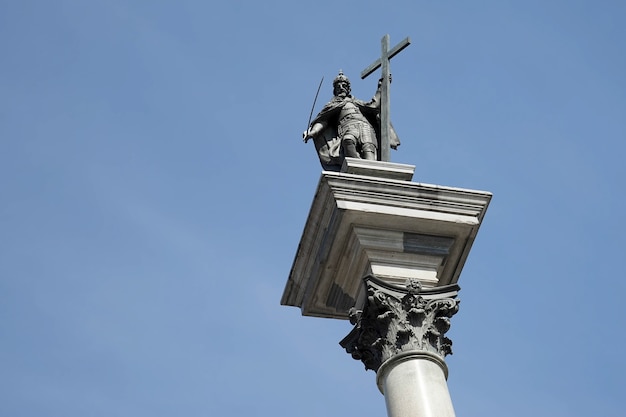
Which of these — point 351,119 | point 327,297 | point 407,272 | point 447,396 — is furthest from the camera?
point 351,119

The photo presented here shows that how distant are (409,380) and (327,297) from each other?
7.94 ft

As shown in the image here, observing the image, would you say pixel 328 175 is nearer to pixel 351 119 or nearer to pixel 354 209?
pixel 354 209

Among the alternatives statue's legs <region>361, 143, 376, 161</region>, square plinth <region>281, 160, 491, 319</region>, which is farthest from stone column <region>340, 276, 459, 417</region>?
statue's legs <region>361, 143, 376, 161</region>

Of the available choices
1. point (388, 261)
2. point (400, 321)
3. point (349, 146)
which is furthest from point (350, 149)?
point (400, 321)

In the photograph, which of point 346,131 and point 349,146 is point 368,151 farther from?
point 346,131

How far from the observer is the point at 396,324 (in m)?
13.1

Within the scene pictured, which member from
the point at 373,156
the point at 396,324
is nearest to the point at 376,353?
the point at 396,324

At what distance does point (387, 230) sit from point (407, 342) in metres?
1.61

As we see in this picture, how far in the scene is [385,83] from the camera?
54.9 feet

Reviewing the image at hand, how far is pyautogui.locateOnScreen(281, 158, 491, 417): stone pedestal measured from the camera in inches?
514

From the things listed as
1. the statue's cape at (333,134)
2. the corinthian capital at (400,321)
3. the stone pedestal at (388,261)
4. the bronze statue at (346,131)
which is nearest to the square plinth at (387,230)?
the stone pedestal at (388,261)

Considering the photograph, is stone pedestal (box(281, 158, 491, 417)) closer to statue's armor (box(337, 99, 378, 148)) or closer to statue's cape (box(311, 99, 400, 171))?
statue's armor (box(337, 99, 378, 148))

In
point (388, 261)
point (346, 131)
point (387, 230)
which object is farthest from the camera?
point (346, 131)

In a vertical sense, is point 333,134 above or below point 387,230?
above
